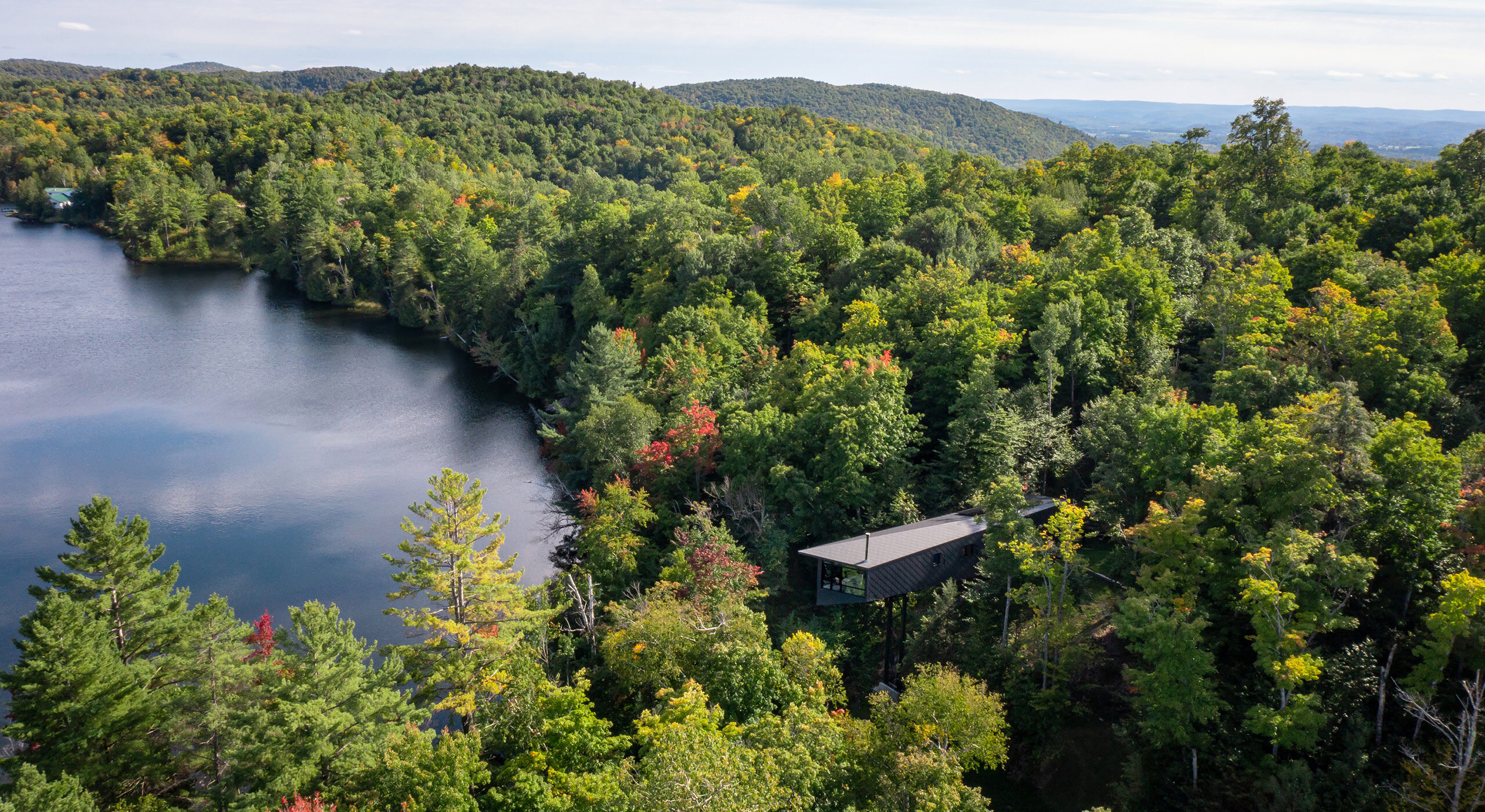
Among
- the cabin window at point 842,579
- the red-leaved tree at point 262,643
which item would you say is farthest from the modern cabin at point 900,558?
the red-leaved tree at point 262,643

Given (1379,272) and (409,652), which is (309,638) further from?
(1379,272)

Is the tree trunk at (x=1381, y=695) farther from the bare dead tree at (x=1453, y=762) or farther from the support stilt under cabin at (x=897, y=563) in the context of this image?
the support stilt under cabin at (x=897, y=563)

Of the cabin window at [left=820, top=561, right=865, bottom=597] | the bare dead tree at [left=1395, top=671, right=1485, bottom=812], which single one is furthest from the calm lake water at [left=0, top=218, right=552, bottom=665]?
the bare dead tree at [left=1395, top=671, right=1485, bottom=812]

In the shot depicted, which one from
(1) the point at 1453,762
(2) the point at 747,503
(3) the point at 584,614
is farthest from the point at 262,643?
(1) the point at 1453,762

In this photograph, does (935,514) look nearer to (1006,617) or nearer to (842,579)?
(842,579)

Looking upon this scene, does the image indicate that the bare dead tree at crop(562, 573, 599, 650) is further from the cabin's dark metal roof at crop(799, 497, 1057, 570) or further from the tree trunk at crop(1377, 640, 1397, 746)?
the tree trunk at crop(1377, 640, 1397, 746)

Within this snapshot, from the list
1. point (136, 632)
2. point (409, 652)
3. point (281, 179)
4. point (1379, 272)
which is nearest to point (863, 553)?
point (409, 652)
